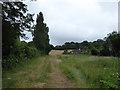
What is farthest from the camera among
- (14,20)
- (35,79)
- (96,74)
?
(14,20)

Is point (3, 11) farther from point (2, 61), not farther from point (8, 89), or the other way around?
point (8, 89)

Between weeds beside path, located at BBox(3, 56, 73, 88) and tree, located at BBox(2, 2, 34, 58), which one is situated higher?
tree, located at BBox(2, 2, 34, 58)

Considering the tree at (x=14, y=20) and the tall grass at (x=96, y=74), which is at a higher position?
the tree at (x=14, y=20)

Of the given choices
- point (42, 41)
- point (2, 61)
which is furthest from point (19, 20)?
point (42, 41)

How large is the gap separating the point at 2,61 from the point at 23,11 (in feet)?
14.6

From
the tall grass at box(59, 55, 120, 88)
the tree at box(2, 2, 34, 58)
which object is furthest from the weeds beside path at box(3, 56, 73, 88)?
the tree at box(2, 2, 34, 58)

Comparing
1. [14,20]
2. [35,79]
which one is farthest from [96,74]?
[14,20]

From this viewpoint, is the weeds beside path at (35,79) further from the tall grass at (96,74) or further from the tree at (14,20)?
the tree at (14,20)

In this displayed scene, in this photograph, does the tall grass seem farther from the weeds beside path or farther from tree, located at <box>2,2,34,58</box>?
tree, located at <box>2,2,34,58</box>

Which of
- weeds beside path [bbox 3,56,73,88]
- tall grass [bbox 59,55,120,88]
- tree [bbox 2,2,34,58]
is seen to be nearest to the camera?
tall grass [bbox 59,55,120,88]

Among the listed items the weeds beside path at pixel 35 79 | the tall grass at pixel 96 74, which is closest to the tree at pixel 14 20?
the weeds beside path at pixel 35 79

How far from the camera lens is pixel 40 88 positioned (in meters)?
6.68

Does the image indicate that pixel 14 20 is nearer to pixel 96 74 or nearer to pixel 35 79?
pixel 35 79

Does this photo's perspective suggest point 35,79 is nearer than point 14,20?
Yes
